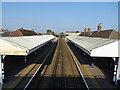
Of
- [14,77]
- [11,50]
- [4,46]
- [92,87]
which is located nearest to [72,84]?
[92,87]

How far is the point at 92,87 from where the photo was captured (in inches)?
446

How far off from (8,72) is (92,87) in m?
9.61

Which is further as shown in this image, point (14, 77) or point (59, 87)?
point (14, 77)

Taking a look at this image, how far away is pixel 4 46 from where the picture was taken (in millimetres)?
13125

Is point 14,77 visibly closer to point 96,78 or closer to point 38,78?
point 38,78

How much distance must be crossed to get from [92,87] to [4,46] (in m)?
9.67

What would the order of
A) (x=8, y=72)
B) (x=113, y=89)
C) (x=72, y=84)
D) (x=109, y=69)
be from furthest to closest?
(x=109, y=69)
(x=8, y=72)
(x=72, y=84)
(x=113, y=89)

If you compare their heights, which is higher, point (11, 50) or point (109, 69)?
point (11, 50)

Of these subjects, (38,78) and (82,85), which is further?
(38,78)

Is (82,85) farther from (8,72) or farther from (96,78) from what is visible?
(8,72)

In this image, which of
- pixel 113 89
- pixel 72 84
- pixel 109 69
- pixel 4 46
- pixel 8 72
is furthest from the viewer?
pixel 109 69

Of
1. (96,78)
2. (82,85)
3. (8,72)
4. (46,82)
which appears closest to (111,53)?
(96,78)

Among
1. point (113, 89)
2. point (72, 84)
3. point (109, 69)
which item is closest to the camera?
point (113, 89)

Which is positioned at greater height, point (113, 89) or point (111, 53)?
point (111, 53)
